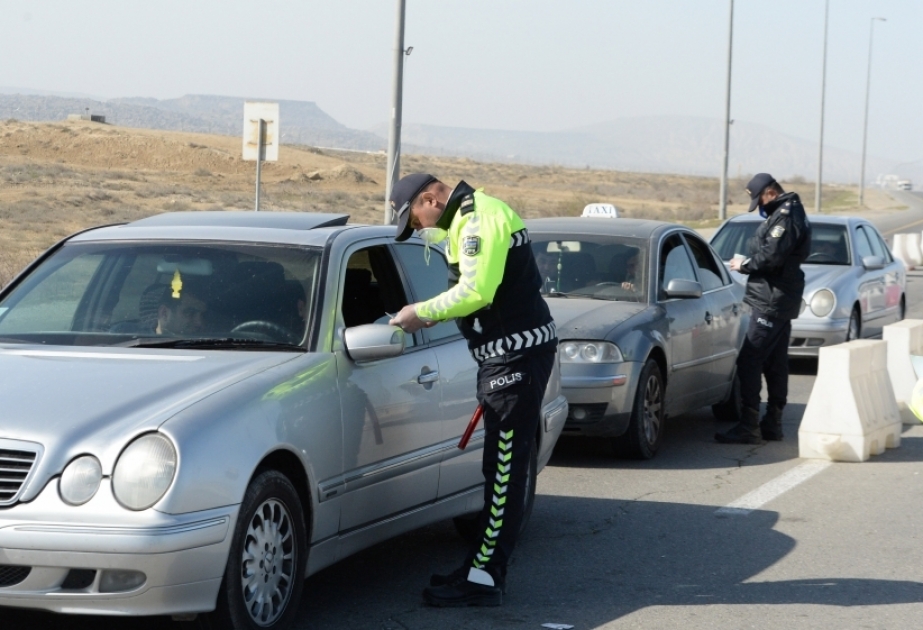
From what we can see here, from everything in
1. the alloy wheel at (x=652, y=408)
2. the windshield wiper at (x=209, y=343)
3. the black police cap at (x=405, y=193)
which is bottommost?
the alloy wheel at (x=652, y=408)

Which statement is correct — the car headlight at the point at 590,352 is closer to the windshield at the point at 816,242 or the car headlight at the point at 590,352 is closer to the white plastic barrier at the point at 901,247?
the windshield at the point at 816,242

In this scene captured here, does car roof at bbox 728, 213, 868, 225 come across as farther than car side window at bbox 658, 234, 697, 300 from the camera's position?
Yes

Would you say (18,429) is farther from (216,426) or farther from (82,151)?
(82,151)

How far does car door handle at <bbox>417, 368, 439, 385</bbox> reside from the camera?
19.6 feet

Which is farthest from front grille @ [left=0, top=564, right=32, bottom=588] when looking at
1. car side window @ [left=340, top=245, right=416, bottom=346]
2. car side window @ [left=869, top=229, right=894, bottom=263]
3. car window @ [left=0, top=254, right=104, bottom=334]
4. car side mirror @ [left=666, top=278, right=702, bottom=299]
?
car side window @ [left=869, top=229, right=894, bottom=263]

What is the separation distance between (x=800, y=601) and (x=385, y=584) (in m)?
1.84

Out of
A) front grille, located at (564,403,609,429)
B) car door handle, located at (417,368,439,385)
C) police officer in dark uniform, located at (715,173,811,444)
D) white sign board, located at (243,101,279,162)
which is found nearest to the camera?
car door handle, located at (417,368,439,385)

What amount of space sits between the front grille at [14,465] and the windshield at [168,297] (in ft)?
3.80

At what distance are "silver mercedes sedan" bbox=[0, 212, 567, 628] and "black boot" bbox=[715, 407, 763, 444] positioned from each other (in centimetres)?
351

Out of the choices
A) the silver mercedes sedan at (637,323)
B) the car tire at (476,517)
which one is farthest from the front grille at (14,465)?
the silver mercedes sedan at (637,323)

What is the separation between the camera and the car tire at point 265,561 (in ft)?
15.2

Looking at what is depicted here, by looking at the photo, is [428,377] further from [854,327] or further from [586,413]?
[854,327]

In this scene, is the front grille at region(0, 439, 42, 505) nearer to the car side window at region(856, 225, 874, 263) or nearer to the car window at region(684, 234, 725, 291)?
the car window at region(684, 234, 725, 291)

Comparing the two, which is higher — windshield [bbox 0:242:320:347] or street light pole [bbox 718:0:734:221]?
street light pole [bbox 718:0:734:221]
